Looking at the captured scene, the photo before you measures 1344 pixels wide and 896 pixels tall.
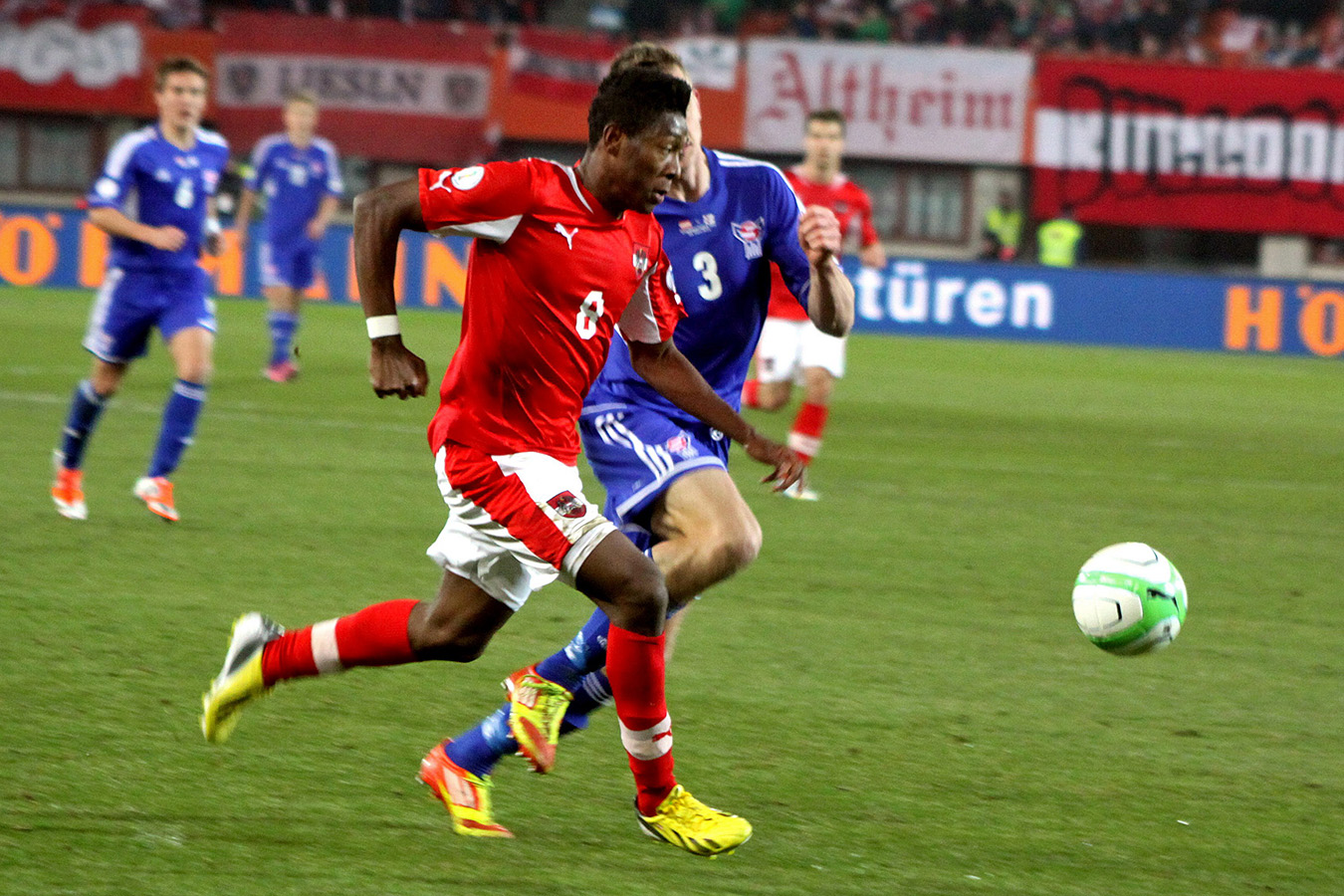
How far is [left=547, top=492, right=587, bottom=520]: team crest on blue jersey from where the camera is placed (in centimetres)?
368

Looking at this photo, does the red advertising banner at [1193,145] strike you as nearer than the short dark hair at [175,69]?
No

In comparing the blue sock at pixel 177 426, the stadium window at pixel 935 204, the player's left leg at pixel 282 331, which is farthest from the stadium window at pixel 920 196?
the blue sock at pixel 177 426

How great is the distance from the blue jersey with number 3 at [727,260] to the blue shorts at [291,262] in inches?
397

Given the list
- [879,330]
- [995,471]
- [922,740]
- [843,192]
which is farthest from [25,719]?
[879,330]

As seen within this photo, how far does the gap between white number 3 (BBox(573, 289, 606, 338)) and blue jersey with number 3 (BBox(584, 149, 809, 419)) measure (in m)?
0.67

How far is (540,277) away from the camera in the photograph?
12.2ft

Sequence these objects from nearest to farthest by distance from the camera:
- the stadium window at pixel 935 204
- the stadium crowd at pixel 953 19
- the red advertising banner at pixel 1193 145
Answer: the red advertising banner at pixel 1193 145 → the stadium crowd at pixel 953 19 → the stadium window at pixel 935 204

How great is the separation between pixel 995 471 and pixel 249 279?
531 inches

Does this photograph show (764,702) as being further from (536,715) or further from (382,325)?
(382,325)

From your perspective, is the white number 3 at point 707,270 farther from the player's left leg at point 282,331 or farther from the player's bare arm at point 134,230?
A: the player's left leg at point 282,331

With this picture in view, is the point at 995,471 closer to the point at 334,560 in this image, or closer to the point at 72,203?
the point at 334,560

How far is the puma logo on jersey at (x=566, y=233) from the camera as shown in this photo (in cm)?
372

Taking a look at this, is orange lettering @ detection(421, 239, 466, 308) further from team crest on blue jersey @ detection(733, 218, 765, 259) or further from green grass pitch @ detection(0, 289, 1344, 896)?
team crest on blue jersey @ detection(733, 218, 765, 259)

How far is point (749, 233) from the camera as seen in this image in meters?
4.58
